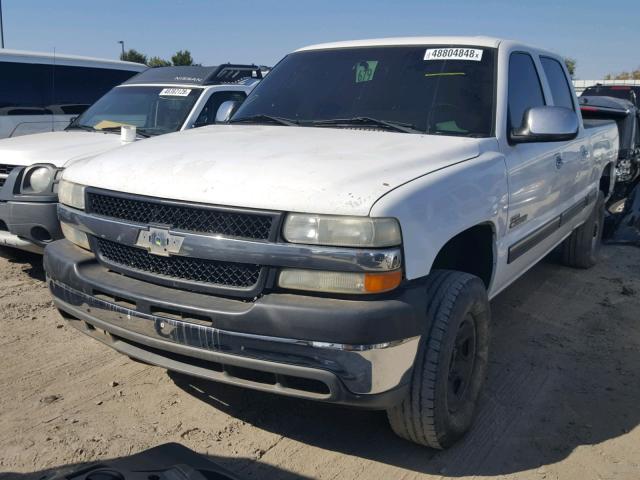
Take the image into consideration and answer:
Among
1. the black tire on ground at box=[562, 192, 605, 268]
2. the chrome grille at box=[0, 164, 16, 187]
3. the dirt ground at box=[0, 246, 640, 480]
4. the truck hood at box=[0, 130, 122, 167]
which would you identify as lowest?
the dirt ground at box=[0, 246, 640, 480]

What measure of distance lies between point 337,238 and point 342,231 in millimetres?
33

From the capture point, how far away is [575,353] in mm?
4281

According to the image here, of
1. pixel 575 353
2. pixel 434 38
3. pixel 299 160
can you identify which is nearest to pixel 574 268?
pixel 575 353

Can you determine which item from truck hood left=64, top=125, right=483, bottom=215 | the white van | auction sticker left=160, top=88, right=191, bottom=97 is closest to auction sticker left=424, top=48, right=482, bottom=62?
truck hood left=64, top=125, right=483, bottom=215

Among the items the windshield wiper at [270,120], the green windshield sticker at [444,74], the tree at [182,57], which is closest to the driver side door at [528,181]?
the green windshield sticker at [444,74]

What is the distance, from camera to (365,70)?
4.04 m

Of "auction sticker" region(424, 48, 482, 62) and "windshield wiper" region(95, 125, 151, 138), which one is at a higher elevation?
"auction sticker" region(424, 48, 482, 62)

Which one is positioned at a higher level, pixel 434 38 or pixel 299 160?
pixel 434 38

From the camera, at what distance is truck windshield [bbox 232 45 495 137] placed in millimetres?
3646

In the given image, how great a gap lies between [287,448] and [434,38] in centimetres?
263

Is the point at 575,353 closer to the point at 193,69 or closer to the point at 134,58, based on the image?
the point at 193,69

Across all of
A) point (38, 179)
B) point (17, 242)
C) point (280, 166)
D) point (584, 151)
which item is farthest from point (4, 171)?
point (584, 151)

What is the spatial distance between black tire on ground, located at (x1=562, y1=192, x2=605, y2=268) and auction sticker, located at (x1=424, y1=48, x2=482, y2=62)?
9.41 ft

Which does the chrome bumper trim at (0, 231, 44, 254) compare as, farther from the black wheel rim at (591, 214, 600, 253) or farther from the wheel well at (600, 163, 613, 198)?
the wheel well at (600, 163, 613, 198)
